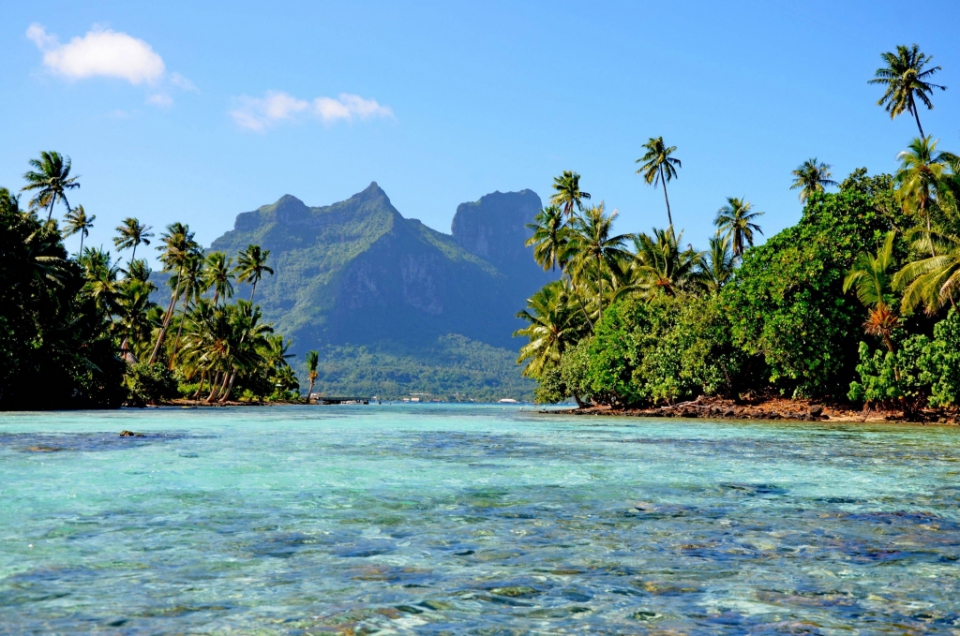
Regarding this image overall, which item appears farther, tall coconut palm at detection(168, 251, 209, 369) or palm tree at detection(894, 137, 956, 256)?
tall coconut palm at detection(168, 251, 209, 369)

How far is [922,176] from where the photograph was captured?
31.9 m

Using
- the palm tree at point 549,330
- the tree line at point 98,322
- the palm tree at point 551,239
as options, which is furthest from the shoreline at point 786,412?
the tree line at point 98,322

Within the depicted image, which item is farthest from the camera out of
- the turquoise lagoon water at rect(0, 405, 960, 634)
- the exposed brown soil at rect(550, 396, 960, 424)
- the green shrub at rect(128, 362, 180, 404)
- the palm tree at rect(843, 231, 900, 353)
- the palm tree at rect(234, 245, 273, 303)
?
the palm tree at rect(234, 245, 273, 303)

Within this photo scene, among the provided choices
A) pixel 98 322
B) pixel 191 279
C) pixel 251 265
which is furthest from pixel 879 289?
pixel 251 265

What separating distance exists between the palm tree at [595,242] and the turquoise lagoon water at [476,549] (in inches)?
1579

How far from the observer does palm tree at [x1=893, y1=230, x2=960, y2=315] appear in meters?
28.8

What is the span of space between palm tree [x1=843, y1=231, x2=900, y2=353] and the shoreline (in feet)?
10.8

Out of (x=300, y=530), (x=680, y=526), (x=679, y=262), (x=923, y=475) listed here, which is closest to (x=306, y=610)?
(x=300, y=530)

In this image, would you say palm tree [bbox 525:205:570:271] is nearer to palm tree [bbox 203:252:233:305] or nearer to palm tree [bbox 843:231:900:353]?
palm tree [bbox 843:231:900:353]

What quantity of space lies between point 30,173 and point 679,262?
4956 centimetres

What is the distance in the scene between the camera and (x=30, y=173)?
2191 inches

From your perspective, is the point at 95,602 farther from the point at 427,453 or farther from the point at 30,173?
the point at 30,173

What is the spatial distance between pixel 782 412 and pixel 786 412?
21 cm

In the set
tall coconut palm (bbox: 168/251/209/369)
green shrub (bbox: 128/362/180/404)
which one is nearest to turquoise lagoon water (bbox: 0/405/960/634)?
green shrub (bbox: 128/362/180/404)
